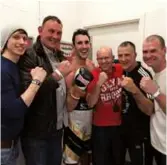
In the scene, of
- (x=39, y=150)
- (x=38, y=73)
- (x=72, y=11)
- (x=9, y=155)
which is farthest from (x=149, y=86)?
(x=72, y=11)

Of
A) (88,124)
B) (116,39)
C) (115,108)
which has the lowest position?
(88,124)

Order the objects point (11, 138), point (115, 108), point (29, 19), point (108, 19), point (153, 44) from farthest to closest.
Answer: point (108, 19) → point (29, 19) → point (115, 108) → point (153, 44) → point (11, 138)

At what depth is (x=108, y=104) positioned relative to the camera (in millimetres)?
1879

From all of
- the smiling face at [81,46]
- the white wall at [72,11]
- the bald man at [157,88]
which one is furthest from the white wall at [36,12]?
the bald man at [157,88]

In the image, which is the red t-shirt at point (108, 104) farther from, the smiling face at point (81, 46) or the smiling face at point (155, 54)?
the smiling face at point (155, 54)

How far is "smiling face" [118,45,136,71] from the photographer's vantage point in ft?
6.56

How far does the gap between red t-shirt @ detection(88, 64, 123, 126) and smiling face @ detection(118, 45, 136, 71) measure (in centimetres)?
16

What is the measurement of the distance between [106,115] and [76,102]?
276 mm

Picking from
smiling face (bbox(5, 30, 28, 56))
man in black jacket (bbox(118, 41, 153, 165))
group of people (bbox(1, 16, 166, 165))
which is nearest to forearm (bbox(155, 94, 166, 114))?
group of people (bbox(1, 16, 166, 165))

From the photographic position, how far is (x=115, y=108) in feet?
6.17

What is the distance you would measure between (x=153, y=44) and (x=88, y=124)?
2.50ft

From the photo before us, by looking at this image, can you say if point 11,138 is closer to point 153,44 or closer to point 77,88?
point 77,88

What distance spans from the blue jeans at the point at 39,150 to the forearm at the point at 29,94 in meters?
0.30

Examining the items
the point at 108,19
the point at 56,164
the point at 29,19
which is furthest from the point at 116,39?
the point at 56,164
